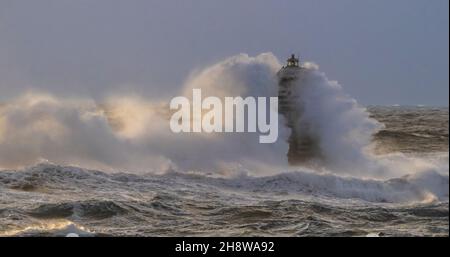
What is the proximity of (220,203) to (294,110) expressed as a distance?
30.1 feet

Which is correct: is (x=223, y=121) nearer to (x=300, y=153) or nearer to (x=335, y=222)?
(x=300, y=153)

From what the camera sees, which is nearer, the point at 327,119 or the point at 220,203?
the point at 220,203

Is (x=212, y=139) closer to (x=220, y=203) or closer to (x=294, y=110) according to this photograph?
(x=294, y=110)

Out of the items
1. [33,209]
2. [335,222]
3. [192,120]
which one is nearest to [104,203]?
[33,209]

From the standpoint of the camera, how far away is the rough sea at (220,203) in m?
10.9

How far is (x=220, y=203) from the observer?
13703mm

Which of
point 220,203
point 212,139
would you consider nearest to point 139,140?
point 212,139

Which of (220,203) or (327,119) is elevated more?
(327,119)

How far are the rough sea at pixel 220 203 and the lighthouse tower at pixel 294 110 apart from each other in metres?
3.48

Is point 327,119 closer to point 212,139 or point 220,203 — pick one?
point 212,139

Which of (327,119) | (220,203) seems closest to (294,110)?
(327,119)

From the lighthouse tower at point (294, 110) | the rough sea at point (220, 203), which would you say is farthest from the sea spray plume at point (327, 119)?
the rough sea at point (220, 203)

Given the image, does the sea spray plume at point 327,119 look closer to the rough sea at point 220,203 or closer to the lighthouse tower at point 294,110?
the lighthouse tower at point 294,110

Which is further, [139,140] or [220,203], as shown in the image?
[139,140]
